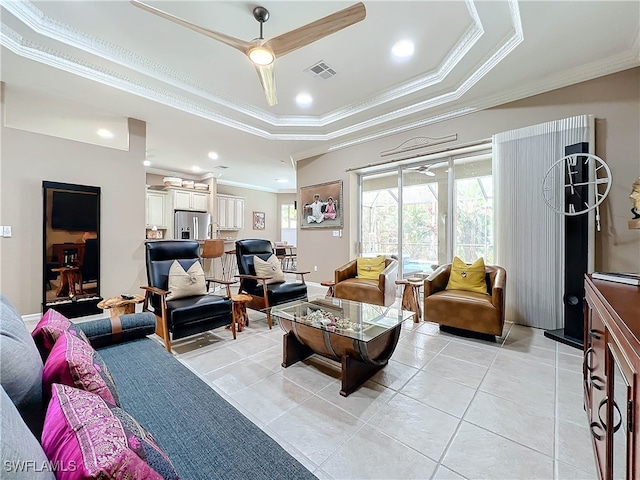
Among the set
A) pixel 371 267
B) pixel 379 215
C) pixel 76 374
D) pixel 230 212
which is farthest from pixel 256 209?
pixel 76 374

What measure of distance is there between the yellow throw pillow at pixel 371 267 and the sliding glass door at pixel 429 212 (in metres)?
0.70

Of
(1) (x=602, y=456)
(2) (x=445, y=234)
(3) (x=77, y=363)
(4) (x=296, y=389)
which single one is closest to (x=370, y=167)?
(2) (x=445, y=234)

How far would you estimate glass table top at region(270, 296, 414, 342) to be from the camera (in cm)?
211

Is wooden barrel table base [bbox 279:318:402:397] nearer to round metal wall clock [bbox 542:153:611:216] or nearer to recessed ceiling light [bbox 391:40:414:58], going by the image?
round metal wall clock [bbox 542:153:611:216]

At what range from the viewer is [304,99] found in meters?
3.98

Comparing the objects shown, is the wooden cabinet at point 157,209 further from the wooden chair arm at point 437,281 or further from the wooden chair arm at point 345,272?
the wooden chair arm at point 437,281

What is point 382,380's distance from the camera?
85.6 inches

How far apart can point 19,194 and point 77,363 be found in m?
3.84

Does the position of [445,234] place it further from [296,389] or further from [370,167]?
[296,389]

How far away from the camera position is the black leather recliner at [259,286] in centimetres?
353

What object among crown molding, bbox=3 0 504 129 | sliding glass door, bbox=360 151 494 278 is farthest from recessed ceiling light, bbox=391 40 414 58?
sliding glass door, bbox=360 151 494 278

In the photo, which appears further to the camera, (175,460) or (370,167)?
(370,167)

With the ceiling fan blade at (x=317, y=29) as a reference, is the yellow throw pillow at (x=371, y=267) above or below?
below

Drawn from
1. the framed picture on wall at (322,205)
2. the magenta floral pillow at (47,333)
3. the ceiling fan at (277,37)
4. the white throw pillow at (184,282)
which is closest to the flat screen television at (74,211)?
the white throw pillow at (184,282)
